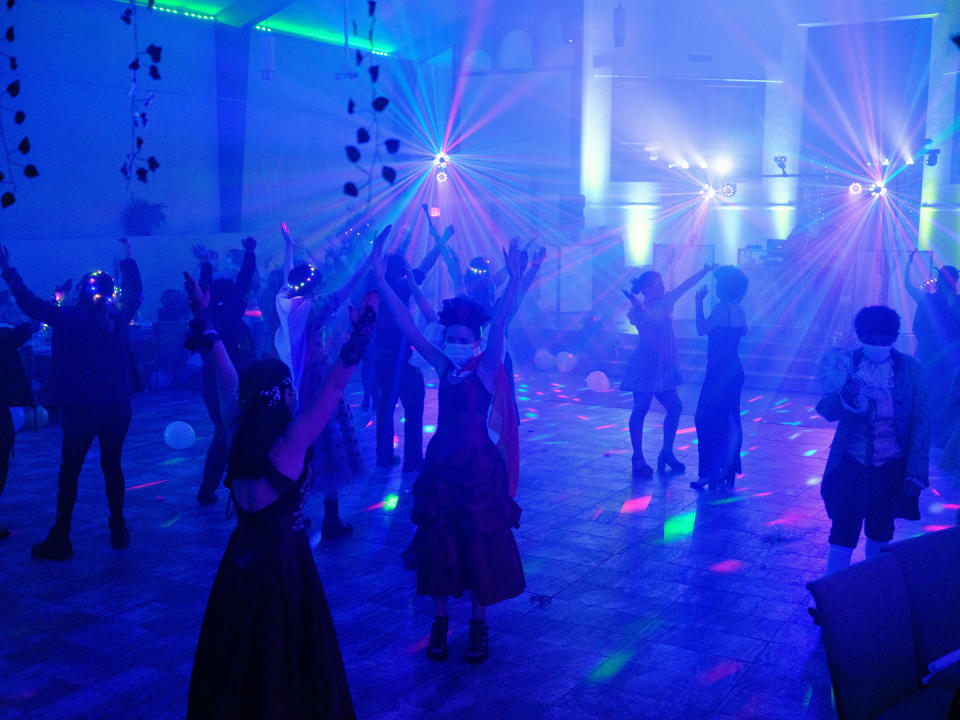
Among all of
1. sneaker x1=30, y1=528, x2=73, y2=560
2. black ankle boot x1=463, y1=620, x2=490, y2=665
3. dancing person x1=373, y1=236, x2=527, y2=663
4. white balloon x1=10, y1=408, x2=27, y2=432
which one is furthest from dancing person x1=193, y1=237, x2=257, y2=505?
white balloon x1=10, y1=408, x2=27, y2=432

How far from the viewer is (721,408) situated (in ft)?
21.1

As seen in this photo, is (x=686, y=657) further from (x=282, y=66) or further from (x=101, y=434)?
(x=282, y=66)

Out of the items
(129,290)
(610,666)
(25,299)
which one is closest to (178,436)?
(129,290)

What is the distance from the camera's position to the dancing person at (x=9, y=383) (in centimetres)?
537

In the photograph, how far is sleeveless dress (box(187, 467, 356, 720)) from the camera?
270cm

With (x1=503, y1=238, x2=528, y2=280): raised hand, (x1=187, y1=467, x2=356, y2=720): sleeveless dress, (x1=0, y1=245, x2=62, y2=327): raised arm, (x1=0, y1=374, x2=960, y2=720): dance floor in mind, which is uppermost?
(x1=503, y1=238, x2=528, y2=280): raised hand

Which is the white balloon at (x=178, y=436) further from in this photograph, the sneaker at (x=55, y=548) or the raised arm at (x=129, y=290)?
the sneaker at (x=55, y=548)

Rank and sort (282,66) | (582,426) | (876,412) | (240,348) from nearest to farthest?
(876,412) < (240,348) < (582,426) < (282,66)

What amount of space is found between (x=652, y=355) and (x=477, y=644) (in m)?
3.61

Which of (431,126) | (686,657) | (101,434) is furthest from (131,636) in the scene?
(431,126)

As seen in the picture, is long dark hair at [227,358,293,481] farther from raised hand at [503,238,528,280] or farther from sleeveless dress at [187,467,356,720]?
raised hand at [503,238,528,280]

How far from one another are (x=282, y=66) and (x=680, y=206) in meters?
7.98

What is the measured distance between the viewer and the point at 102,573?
5023 millimetres

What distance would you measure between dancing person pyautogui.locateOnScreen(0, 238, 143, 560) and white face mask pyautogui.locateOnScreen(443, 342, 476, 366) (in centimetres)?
243
